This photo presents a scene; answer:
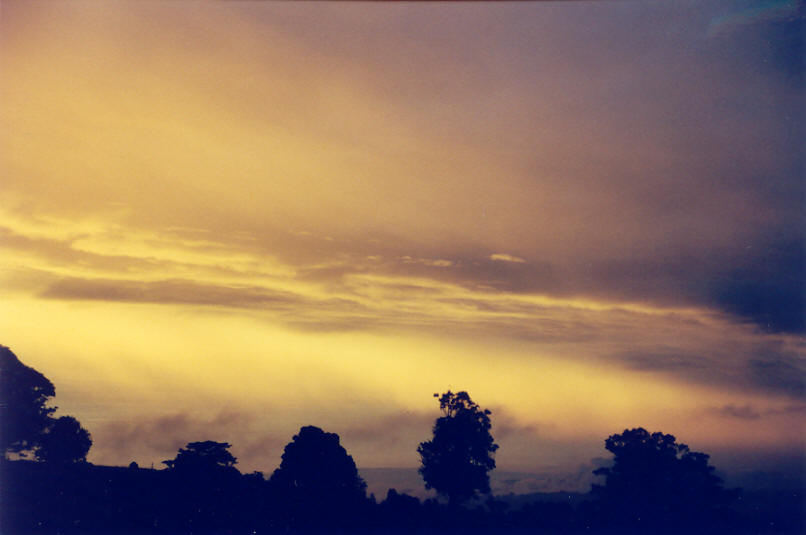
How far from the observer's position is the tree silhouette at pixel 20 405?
189 ft

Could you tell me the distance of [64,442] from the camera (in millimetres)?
59750

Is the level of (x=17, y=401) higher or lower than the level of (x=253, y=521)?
higher

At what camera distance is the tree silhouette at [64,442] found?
58.9 metres

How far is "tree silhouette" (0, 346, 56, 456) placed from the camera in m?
57.7

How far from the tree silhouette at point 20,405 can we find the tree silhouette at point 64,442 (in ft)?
2.20

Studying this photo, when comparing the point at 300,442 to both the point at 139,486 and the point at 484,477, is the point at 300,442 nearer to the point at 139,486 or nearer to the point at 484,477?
the point at 139,486

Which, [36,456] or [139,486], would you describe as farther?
[36,456]

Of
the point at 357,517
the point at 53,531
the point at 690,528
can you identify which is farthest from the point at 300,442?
the point at 690,528

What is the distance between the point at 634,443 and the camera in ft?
248

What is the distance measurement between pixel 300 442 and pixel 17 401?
75.3 ft

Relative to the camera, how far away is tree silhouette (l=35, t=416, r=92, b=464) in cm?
5894

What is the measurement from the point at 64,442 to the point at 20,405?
4567 mm

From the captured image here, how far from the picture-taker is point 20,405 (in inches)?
2314

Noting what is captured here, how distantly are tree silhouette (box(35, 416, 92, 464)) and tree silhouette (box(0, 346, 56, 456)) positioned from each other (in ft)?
2.20
